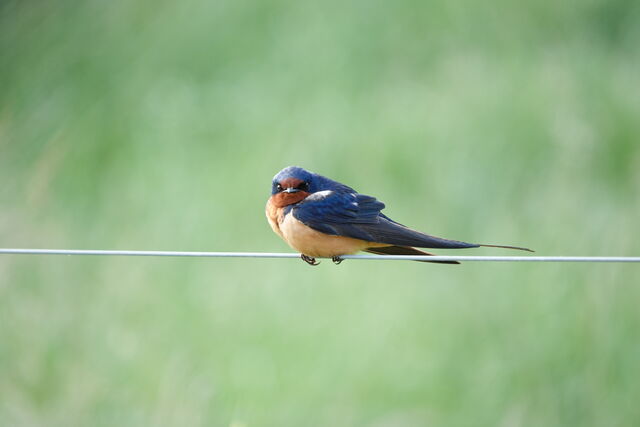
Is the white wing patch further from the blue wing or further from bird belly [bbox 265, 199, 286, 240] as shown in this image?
bird belly [bbox 265, 199, 286, 240]

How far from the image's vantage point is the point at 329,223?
11.4 feet

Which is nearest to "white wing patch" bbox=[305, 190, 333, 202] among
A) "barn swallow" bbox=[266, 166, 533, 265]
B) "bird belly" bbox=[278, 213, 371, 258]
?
"barn swallow" bbox=[266, 166, 533, 265]

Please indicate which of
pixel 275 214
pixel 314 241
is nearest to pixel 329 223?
pixel 314 241

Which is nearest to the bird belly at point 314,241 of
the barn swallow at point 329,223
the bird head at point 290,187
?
the barn swallow at point 329,223

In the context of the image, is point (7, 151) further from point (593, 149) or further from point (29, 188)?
point (593, 149)

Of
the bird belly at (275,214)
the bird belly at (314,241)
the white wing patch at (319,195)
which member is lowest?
the bird belly at (314,241)

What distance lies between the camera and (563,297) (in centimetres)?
675

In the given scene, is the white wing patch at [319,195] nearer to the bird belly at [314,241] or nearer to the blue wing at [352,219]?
the blue wing at [352,219]

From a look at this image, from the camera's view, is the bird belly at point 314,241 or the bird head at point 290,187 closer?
the bird belly at point 314,241

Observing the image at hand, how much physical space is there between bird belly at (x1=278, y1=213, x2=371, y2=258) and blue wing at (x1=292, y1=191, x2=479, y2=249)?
32mm

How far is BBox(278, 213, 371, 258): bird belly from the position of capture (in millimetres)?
3463

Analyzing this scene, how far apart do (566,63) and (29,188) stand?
23.0 feet

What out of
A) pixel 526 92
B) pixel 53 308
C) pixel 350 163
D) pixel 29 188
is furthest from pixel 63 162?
pixel 526 92

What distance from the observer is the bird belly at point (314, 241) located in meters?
3.46
